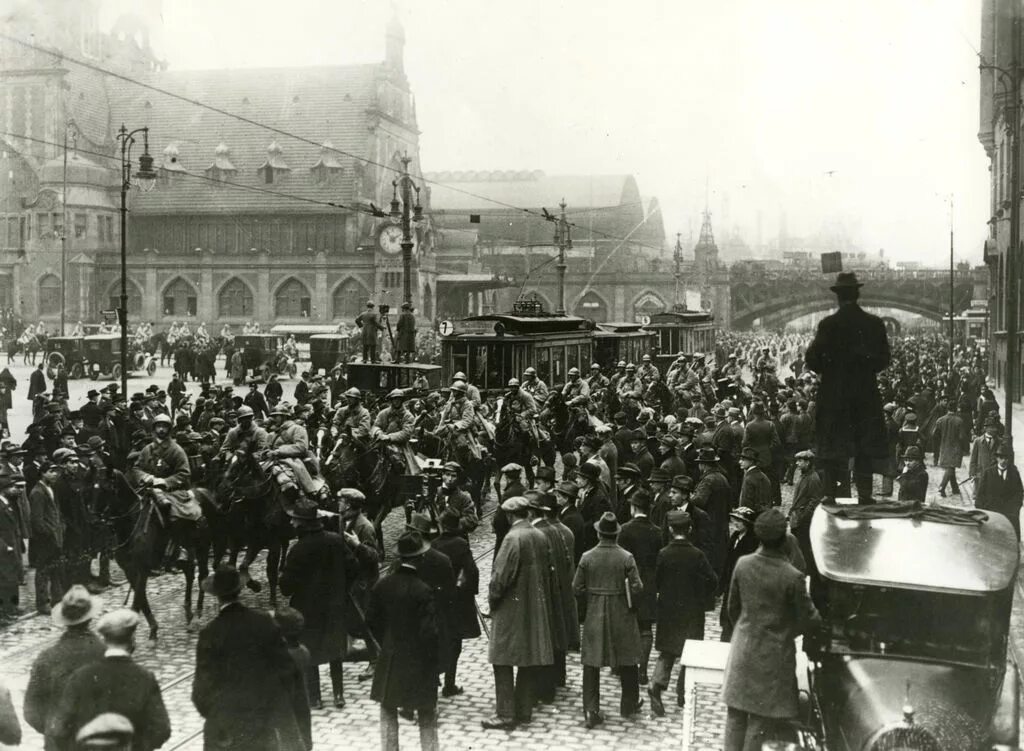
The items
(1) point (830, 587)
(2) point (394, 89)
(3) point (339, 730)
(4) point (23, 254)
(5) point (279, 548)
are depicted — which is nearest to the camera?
(1) point (830, 587)

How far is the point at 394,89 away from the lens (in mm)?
75812

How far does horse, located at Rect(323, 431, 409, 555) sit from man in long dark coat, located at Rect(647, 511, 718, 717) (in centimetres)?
530

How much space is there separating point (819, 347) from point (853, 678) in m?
3.28

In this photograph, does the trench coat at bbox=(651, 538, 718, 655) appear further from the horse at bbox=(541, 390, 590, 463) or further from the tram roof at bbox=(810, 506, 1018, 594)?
the horse at bbox=(541, 390, 590, 463)

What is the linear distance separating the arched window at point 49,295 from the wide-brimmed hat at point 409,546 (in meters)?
66.8

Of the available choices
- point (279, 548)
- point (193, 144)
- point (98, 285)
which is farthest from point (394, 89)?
point (279, 548)

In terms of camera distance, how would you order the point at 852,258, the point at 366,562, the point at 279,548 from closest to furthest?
the point at 366,562 < the point at 279,548 < the point at 852,258

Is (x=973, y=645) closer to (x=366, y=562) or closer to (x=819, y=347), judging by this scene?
(x=819, y=347)

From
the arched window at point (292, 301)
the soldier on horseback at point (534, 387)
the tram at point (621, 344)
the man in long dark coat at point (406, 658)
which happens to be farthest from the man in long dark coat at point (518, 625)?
the arched window at point (292, 301)

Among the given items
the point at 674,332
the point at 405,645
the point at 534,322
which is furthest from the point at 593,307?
the point at 405,645

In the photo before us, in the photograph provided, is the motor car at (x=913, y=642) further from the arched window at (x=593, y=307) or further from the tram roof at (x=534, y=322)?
the arched window at (x=593, y=307)

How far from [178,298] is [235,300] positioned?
13.0 ft

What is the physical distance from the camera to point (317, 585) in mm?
8523

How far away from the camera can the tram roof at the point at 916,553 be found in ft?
20.6
